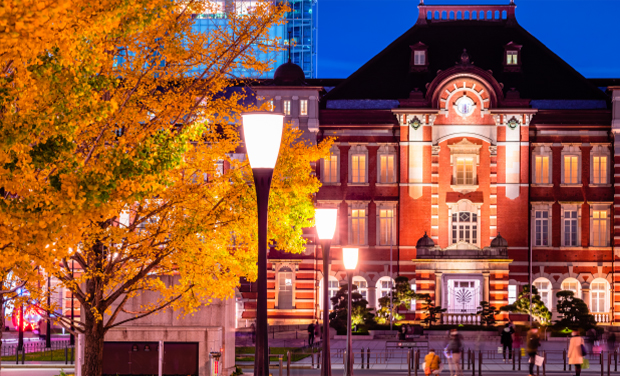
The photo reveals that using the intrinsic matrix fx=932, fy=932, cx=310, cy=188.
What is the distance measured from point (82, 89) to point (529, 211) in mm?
47107

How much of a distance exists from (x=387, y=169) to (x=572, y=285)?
13408 millimetres

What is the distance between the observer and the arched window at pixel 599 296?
2238 inches

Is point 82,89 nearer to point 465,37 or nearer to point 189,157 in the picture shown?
point 189,157

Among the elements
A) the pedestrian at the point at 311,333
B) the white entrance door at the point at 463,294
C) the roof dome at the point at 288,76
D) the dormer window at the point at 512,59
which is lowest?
the pedestrian at the point at 311,333

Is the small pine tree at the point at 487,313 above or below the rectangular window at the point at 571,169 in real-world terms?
below

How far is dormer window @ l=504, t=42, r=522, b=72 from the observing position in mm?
59500

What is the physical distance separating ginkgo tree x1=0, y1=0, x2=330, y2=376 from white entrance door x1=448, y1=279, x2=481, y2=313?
29.4 meters

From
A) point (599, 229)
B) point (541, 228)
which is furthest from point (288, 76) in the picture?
point (599, 229)

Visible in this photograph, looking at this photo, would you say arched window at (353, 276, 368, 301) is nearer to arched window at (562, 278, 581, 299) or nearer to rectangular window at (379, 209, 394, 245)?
rectangular window at (379, 209, 394, 245)

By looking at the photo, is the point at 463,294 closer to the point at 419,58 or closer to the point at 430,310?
the point at 430,310

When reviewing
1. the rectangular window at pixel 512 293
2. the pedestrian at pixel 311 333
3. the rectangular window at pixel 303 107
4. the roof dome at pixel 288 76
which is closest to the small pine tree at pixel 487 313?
the rectangular window at pixel 512 293

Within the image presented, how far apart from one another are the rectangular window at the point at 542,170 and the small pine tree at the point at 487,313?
950 cm

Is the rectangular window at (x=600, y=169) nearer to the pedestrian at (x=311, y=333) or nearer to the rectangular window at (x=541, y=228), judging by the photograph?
the rectangular window at (x=541, y=228)

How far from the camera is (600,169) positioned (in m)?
57.4
